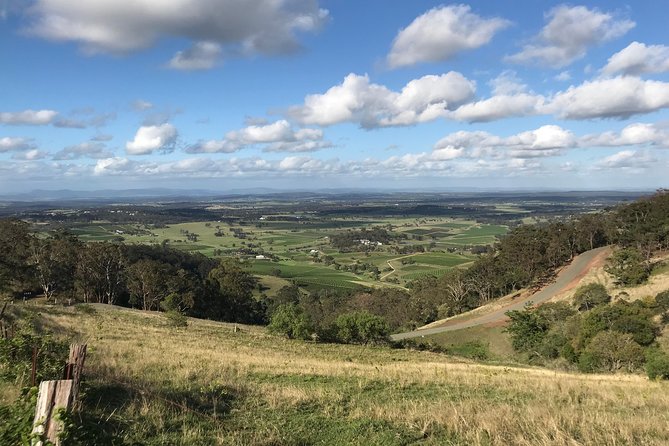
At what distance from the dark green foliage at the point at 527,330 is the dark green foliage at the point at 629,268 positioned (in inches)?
569

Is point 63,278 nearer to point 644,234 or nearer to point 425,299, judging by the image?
point 425,299

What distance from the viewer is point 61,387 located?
4.82 m

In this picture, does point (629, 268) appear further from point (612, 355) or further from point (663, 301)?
point (612, 355)

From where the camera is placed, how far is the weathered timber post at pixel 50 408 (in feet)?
15.1

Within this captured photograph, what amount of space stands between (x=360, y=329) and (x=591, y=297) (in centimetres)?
3193

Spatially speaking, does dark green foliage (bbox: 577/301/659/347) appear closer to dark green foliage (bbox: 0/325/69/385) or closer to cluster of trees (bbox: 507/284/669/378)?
cluster of trees (bbox: 507/284/669/378)

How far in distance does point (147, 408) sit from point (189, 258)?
10256 centimetres

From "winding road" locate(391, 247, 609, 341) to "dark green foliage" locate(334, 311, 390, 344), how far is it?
15.3m

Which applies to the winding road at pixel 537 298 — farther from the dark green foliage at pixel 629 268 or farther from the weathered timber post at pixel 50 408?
the weathered timber post at pixel 50 408

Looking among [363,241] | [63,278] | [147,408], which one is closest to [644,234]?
[147,408]

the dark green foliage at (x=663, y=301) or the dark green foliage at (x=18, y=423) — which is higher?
the dark green foliage at (x=18, y=423)

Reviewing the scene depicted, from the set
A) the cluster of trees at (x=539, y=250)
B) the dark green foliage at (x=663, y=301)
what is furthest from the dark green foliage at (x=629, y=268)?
the dark green foliage at (x=663, y=301)

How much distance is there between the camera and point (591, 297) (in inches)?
2112

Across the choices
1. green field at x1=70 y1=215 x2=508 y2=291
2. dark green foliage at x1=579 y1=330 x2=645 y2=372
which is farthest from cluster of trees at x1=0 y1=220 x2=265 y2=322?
dark green foliage at x1=579 y1=330 x2=645 y2=372
